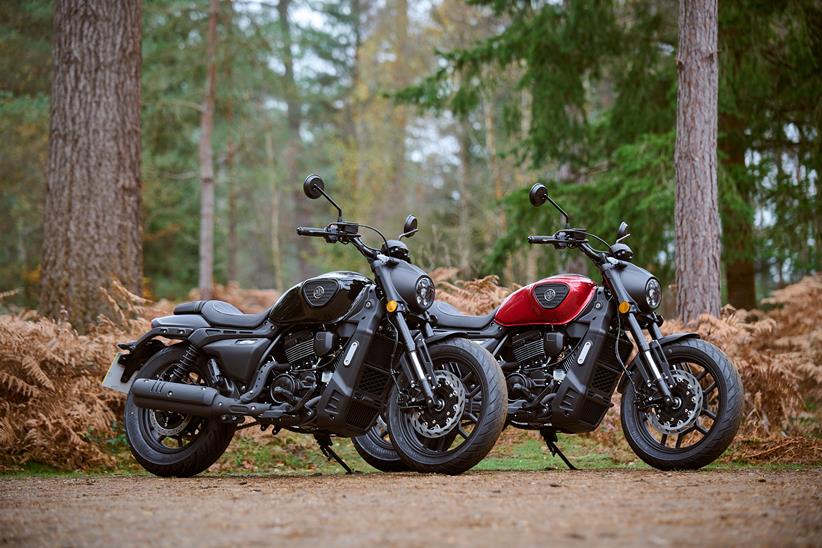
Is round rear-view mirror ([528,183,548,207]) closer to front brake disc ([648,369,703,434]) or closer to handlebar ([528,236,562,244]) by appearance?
handlebar ([528,236,562,244])

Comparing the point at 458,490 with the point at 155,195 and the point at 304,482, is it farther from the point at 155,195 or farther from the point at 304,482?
the point at 155,195

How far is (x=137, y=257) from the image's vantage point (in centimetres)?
979

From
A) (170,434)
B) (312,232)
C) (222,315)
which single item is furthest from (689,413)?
(170,434)

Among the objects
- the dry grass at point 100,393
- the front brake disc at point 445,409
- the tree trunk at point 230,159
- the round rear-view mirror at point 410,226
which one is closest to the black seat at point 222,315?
the round rear-view mirror at point 410,226

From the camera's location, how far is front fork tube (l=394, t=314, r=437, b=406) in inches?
239

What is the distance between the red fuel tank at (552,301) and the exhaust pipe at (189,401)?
1904mm

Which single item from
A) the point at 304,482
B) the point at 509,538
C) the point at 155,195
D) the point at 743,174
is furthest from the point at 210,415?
the point at 155,195

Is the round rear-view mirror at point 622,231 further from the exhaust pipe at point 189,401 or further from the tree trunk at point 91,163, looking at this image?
the tree trunk at point 91,163

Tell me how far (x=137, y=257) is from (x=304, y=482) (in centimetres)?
447

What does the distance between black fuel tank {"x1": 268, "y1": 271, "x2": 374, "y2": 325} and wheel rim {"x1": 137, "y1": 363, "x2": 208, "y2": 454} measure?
979 mm

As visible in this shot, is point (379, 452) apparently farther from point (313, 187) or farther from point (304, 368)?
point (313, 187)

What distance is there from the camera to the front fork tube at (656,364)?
20.8ft

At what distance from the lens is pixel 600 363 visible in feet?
22.3

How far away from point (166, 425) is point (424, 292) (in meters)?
2.13
